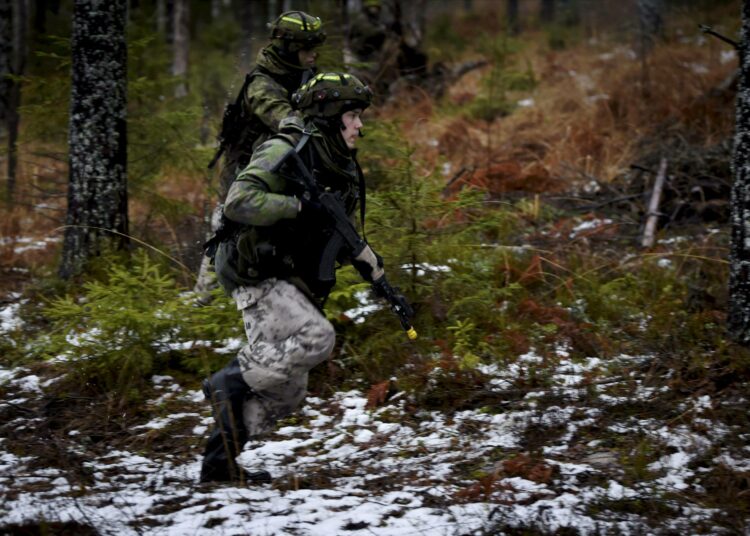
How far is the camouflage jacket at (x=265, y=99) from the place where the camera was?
18.7ft

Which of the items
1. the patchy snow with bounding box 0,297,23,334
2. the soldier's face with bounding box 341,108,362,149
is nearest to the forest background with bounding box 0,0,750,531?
the patchy snow with bounding box 0,297,23,334

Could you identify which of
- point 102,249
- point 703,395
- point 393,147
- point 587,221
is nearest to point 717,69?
point 587,221

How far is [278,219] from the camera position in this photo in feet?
12.2

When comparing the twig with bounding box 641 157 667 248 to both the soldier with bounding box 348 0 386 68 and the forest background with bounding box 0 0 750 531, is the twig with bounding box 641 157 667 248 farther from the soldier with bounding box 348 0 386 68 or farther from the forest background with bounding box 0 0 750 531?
the soldier with bounding box 348 0 386 68

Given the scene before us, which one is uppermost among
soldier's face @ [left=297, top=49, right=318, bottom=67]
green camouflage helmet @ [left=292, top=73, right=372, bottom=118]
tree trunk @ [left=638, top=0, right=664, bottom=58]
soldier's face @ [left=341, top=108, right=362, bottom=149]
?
tree trunk @ [left=638, top=0, right=664, bottom=58]

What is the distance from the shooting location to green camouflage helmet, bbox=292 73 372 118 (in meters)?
3.93

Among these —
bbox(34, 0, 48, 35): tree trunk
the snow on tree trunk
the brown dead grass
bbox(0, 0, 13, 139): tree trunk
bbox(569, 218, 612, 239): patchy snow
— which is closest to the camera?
the snow on tree trunk

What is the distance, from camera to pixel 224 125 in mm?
6137

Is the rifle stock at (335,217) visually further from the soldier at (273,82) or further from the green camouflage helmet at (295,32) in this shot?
the green camouflage helmet at (295,32)

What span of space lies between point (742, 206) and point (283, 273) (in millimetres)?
2801

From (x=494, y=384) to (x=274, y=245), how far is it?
2.12 metres

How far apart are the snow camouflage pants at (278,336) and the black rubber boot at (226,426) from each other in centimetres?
6

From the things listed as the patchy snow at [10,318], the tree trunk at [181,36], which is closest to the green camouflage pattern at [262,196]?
the patchy snow at [10,318]

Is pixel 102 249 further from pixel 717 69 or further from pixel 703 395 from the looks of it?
pixel 717 69
